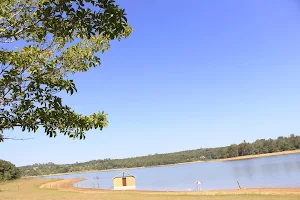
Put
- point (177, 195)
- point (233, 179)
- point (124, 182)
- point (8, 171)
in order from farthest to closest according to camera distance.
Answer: point (8, 171)
point (233, 179)
point (124, 182)
point (177, 195)

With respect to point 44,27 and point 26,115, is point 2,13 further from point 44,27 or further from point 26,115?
point 26,115

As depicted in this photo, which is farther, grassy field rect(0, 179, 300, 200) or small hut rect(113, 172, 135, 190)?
small hut rect(113, 172, 135, 190)

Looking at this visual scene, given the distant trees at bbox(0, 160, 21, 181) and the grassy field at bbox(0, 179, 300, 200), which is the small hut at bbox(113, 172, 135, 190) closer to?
the grassy field at bbox(0, 179, 300, 200)

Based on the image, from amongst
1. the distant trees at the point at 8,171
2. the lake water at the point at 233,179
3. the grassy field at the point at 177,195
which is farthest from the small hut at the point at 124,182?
the distant trees at the point at 8,171

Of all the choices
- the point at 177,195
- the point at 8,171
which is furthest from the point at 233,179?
the point at 8,171

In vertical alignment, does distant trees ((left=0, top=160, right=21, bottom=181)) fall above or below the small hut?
above

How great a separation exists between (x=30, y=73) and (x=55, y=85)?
96 centimetres

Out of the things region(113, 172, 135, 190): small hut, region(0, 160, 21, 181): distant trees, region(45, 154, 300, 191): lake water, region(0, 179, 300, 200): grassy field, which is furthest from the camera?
region(0, 160, 21, 181): distant trees

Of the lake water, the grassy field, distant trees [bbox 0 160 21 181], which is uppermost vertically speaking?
distant trees [bbox 0 160 21 181]

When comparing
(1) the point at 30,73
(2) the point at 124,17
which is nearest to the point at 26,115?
(1) the point at 30,73

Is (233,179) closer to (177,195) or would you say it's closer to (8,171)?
(177,195)

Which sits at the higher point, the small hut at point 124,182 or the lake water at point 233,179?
the small hut at point 124,182

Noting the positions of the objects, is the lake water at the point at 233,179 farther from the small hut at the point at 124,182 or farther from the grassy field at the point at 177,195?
the grassy field at the point at 177,195

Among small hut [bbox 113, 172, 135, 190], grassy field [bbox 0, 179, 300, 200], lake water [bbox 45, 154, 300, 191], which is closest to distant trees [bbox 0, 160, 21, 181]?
lake water [bbox 45, 154, 300, 191]
